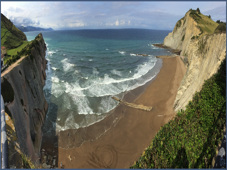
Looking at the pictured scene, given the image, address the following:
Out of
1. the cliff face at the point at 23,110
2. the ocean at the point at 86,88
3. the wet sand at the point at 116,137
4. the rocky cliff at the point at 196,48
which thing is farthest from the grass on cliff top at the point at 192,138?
the ocean at the point at 86,88

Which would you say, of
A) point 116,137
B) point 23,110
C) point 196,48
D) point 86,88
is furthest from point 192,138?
point 86,88

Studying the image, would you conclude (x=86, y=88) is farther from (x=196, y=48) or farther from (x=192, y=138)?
(x=192, y=138)

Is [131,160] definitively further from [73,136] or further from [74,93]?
[74,93]

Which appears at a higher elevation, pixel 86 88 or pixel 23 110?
pixel 23 110

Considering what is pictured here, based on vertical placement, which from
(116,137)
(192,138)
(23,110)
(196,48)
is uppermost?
(196,48)

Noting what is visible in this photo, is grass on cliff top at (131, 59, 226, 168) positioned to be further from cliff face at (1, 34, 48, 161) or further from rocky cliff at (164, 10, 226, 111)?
cliff face at (1, 34, 48, 161)

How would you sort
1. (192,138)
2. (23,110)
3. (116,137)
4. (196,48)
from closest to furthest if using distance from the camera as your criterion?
1. (192,138)
2. (23,110)
3. (116,137)
4. (196,48)
